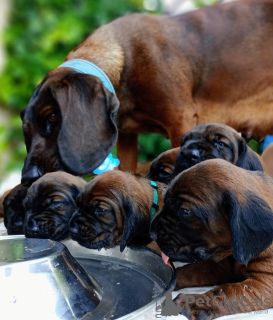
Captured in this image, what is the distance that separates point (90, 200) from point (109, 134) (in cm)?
79

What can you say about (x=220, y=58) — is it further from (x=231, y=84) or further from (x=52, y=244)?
(x=52, y=244)

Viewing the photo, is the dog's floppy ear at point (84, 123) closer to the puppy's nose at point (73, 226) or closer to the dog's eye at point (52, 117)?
the dog's eye at point (52, 117)

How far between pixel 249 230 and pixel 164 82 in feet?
6.60

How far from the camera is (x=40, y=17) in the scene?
22.5ft

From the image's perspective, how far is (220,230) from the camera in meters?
2.17

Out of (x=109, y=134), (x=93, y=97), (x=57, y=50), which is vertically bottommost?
(x=57, y=50)

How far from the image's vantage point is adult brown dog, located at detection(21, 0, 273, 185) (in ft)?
11.1

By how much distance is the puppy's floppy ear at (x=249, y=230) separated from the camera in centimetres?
201

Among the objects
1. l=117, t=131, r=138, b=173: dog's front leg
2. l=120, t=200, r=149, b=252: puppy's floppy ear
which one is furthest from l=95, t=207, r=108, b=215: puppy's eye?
l=117, t=131, r=138, b=173: dog's front leg

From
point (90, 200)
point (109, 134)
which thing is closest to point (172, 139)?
point (109, 134)

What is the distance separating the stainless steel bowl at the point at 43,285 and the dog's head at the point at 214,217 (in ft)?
1.39

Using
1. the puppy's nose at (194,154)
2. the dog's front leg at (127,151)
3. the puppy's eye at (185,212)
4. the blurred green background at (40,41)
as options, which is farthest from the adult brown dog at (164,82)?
the blurred green background at (40,41)

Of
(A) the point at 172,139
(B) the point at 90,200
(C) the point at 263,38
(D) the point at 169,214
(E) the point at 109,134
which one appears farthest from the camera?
(C) the point at 263,38

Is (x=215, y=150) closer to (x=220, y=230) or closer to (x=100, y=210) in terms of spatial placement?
(x=100, y=210)
